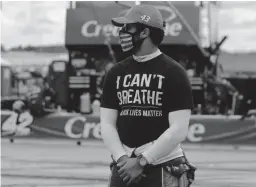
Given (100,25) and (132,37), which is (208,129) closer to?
(100,25)

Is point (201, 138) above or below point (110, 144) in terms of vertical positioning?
below

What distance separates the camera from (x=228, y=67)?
2823 centimetres

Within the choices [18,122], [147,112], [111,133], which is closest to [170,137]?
[147,112]

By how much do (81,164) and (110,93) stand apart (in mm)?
10058

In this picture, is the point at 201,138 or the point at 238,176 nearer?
the point at 238,176

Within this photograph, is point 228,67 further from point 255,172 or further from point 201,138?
point 255,172

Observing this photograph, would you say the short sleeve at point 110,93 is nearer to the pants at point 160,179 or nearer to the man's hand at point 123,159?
the man's hand at point 123,159

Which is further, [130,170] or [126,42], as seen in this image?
[126,42]

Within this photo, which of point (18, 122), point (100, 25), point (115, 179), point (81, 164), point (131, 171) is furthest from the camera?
point (100, 25)

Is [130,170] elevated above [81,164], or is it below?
above

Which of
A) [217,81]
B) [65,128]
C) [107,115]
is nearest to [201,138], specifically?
[65,128]

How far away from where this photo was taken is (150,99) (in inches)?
147

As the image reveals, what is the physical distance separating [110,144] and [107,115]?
0.20 meters

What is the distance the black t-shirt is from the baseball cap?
0.75 ft
